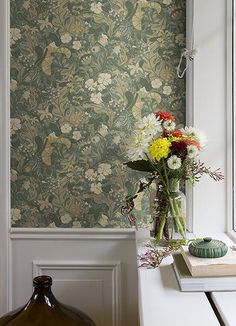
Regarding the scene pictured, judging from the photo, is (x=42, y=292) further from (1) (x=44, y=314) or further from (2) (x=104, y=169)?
(2) (x=104, y=169)

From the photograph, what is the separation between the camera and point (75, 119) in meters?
2.38

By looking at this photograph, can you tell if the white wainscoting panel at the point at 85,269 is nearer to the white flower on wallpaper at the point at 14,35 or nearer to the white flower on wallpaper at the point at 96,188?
the white flower on wallpaper at the point at 96,188

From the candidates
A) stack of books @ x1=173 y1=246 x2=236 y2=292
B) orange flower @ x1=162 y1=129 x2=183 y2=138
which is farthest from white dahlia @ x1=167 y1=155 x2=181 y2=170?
stack of books @ x1=173 y1=246 x2=236 y2=292

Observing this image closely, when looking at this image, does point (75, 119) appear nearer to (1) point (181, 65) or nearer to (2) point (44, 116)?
(2) point (44, 116)

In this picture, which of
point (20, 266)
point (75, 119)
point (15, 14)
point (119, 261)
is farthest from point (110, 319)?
point (15, 14)

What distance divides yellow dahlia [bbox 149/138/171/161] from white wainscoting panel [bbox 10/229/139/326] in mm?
661

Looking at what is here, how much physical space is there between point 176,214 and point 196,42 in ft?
2.63

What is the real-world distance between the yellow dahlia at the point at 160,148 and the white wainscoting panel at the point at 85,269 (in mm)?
661

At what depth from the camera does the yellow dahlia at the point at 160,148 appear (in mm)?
1877

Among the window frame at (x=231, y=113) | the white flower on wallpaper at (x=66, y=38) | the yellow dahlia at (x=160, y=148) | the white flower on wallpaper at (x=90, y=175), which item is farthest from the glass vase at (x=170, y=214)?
Answer: the white flower on wallpaper at (x=66, y=38)

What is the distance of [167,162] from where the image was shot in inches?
75.7

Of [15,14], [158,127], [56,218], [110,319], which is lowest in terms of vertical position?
[110,319]

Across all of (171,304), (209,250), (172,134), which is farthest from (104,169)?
(171,304)

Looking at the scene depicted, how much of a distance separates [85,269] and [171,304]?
1.17 m
